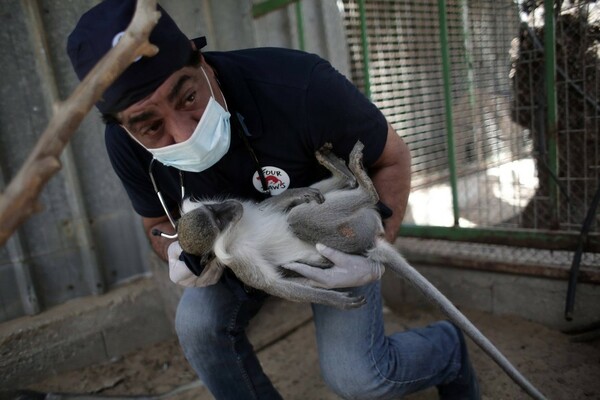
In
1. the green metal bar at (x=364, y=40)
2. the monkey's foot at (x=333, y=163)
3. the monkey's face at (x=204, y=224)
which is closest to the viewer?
the monkey's face at (x=204, y=224)

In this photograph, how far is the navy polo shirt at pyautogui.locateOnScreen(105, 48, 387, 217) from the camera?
1.84 m

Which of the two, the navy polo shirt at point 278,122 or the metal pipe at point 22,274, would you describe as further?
the metal pipe at point 22,274

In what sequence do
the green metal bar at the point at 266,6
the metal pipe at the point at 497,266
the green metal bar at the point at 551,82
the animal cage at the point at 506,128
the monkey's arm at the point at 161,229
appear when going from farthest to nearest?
the green metal bar at the point at 266,6 → the animal cage at the point at 506,128 → the metal pipe at the point at 497,266 → the green metal bar at the point at 551,82 → the monkey's arm at the point at 161,229

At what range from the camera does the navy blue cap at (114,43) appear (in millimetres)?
1456

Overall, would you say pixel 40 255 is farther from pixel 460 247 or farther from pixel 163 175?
pixel 460 247

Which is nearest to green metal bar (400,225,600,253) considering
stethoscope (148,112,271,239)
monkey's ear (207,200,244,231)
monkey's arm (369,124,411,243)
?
monkey's arm (369,124,411,243)

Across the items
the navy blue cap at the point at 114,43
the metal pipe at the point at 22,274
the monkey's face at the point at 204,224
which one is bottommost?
the metal pipe at the point at 22,274

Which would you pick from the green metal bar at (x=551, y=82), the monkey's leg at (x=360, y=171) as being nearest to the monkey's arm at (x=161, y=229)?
the monkey's leg at (x=360, y=171)

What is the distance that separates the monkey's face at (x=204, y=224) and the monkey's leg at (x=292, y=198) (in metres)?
0.15

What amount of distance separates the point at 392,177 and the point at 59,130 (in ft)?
5.06

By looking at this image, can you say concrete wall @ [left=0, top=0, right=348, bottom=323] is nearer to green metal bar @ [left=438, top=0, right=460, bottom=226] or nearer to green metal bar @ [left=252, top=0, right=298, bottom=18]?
green metal bar @ [left=252, top=0, right=298, bottom=18]

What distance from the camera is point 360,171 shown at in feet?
6.36

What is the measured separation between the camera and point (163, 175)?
6.71ft

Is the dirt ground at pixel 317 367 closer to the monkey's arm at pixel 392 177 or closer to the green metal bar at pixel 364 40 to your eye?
the monkey's arm at pixel 392 177
